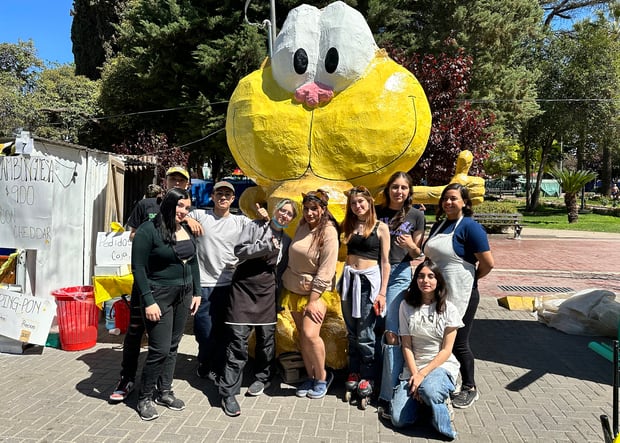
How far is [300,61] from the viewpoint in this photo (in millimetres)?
4180

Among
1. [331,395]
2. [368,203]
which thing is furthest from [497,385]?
[368,203]

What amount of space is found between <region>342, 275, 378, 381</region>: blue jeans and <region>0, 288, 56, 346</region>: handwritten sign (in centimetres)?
285

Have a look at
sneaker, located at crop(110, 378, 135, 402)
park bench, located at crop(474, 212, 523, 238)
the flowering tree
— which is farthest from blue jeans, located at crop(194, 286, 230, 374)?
park bench, located at crop(474, 212, 523, 238)

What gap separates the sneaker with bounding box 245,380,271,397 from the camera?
12.0ft

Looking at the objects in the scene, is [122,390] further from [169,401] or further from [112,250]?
[112,250]

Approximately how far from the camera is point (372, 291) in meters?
3.45

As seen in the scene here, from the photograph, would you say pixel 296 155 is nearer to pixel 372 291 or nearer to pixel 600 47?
pixel 372 291

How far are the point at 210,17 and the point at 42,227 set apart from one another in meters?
11.4

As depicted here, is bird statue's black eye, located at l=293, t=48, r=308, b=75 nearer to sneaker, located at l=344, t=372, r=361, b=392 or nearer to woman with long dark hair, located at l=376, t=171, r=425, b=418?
woman with long dark hair, located at l=376, t=171, r=425, b=418

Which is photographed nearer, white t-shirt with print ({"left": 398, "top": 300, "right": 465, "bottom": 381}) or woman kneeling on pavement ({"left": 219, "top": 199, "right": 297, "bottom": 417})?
white t-shirt with print ({"left": 398, "top": 300, "right": 465, "bottom": 381})

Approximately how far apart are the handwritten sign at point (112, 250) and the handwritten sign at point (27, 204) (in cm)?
54

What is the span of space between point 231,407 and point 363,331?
3.49ft

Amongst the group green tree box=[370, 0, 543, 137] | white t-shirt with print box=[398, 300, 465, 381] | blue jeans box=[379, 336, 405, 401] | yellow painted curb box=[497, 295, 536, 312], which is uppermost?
green tree box=[370, 0, 543, 137]

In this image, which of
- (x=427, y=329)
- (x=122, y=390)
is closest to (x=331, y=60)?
(x=427, y=329)
